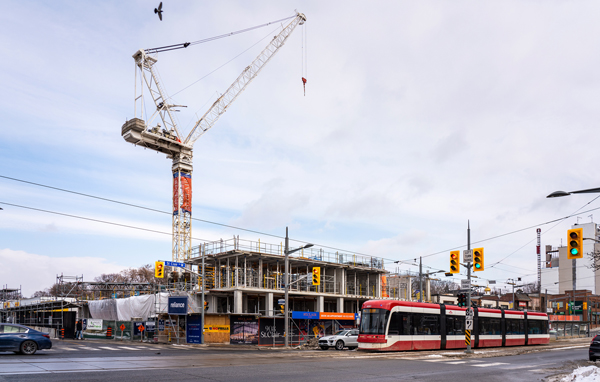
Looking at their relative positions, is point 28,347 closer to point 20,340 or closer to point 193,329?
point 20,340

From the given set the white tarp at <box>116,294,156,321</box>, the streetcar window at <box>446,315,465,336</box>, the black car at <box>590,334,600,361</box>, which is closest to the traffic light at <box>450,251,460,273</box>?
the streetcar window at <box>446,315,465,336</box>

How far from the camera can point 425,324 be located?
31.9 meters

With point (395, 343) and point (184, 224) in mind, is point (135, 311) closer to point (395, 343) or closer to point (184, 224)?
point (184, 224)

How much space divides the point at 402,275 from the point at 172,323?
36658mm

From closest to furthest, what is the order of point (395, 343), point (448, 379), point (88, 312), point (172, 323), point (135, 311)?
1. point (448, 379)
2. point (395, 343)
3. point (172, 323)
4. point (135, 311)
5. point (88, 312)

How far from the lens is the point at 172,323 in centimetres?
4538

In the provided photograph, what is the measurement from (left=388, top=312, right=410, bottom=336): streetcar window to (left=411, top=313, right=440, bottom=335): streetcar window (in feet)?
2.10

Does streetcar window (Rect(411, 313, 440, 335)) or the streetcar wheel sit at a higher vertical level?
the streetcar wheel

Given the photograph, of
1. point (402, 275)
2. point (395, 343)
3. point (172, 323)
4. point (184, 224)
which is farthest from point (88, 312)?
point (395, 343)

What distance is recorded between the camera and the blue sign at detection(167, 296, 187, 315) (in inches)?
1681

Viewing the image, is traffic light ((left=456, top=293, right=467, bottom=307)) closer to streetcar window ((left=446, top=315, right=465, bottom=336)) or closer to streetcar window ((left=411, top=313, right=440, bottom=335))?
streetcar window ((left=411, top=313, right=440, bottom=335))

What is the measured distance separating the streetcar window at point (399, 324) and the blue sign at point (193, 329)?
18658 mm

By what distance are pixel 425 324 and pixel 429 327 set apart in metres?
0.66

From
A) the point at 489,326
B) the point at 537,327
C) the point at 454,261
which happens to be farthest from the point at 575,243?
the point at 537,327
